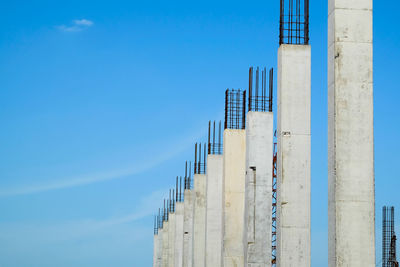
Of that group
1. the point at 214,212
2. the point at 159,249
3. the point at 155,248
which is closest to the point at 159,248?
the point at 159,249

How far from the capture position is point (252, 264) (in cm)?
2238

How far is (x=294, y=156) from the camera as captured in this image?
18781 mm

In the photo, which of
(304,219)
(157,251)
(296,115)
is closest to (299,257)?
(304,219)

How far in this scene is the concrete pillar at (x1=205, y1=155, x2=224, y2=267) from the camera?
→ 28266mm

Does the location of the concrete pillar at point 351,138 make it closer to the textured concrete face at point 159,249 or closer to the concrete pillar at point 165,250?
the concrete pillar at point 165,250

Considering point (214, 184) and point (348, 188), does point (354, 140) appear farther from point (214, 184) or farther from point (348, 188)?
point (214, 184)

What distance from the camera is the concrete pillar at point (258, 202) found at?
73.5 feet

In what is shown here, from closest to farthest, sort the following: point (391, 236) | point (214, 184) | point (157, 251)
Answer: point (214, 184) → point (391, 236) → point (157, 251)

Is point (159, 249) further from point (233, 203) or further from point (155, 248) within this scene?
point (233, 203)

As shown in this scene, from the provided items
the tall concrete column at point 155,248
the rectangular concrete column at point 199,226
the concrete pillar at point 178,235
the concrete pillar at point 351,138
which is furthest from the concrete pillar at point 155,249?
the concrete pillar at point 351,138

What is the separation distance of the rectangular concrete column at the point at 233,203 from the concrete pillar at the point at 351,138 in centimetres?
1033

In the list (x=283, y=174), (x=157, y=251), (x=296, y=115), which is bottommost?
(x=157, y=251)

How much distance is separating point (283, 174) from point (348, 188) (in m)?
3.75

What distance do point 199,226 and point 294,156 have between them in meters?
13.3
